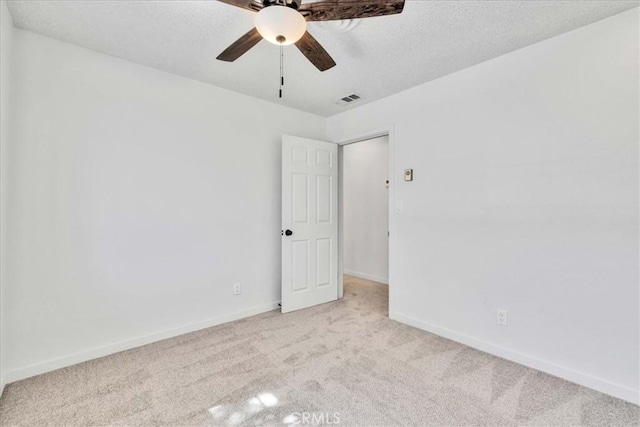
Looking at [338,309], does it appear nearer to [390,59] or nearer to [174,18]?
[390,59]

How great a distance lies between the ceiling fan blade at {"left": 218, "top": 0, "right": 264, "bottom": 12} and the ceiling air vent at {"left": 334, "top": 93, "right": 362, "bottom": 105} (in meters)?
1.85

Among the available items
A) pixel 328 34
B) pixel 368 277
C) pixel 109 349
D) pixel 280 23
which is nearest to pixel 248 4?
pixel 280 23

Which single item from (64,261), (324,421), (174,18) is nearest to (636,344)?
(324,421)

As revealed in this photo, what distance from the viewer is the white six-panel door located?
3.42 metres

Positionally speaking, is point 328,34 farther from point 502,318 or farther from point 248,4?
point 502,318

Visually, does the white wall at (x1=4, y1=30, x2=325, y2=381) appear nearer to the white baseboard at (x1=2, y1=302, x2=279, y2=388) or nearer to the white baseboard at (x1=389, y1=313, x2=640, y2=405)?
the white baseboard at (x1=2, y1=302, x2=279, y2=388)

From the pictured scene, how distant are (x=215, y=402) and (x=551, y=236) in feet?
8.48

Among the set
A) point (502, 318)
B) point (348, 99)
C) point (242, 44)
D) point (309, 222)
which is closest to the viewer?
point (242, 44)

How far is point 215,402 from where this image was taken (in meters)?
1.83

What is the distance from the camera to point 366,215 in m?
5.08

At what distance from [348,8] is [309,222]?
95.9 inches

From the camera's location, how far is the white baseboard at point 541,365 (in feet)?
6.20

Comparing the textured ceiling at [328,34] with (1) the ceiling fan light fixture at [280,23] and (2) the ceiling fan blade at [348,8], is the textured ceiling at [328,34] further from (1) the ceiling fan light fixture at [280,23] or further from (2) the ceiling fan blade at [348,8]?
(1) the ceiling fan light fixture at [280,23]

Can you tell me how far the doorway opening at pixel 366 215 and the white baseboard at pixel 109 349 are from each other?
1.99 meters
